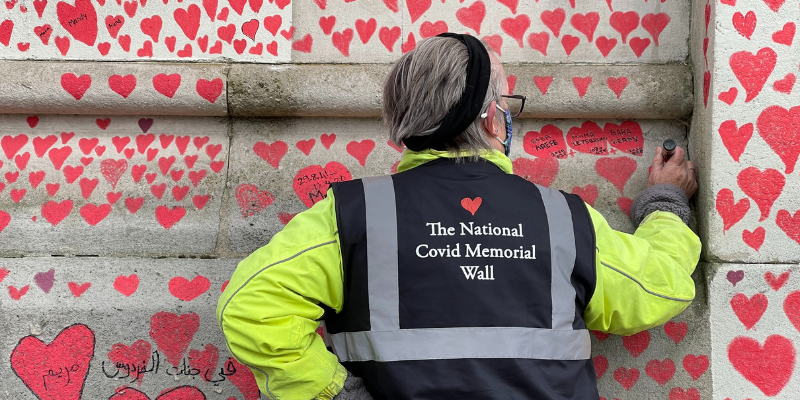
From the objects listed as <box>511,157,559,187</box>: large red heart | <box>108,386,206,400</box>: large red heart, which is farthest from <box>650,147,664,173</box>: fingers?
<box>108,386,206,400</box>: large red heart

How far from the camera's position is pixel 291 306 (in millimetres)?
1793

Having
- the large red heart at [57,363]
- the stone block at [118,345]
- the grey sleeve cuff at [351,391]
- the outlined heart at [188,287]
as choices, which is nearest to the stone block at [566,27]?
the outlined heart at [188,287]

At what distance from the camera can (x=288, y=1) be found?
293 cm

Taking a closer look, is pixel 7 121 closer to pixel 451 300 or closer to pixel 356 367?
pixel 356 367

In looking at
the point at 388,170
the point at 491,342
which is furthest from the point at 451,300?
the point at 388,170

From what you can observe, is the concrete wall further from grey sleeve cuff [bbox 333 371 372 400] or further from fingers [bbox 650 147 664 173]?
grey sleeve cuff [bbox 333 371 372 400]

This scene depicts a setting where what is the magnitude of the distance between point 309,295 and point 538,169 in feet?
4.62

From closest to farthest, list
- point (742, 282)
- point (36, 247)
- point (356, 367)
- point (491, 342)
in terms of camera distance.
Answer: point (491, 342) → point (356, 367) → point (742, 282) → point (36, 247)

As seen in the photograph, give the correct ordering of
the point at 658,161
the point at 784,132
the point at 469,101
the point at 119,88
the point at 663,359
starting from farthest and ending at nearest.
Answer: the point at 119,88 → the point at 658,161 → the point at 663,359 → the point at 784,132 → the point at 469,101

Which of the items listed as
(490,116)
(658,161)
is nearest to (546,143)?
(658,161)

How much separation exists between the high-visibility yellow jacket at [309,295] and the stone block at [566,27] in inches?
45.3

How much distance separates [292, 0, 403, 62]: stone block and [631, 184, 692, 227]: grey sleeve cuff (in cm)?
126

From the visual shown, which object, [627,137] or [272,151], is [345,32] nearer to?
[272,151]

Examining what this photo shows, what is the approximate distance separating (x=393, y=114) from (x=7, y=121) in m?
2.04
